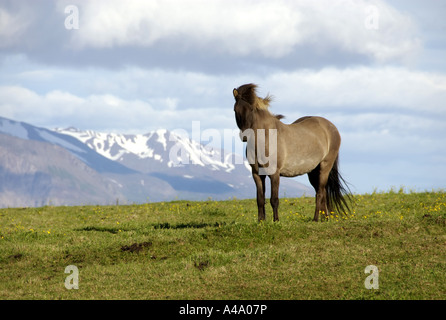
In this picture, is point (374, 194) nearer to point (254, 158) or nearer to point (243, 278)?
point (254, 158)

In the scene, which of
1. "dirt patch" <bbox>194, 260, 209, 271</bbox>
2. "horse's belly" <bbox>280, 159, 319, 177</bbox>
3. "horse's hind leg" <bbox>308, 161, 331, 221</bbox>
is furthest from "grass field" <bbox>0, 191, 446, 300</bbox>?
"horse's belly" <bbox>280, 159, 319, 177</bbox>

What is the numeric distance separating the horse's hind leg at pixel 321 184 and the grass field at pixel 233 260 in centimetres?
72

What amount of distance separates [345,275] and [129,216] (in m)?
13.4

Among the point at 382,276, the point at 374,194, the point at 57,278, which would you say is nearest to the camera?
the point at 382,276

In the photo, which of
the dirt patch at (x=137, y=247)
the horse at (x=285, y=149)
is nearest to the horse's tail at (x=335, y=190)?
the horse at (x=285, y=149)

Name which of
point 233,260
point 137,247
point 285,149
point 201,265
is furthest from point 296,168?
point 137,247

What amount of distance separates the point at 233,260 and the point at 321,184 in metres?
6.42

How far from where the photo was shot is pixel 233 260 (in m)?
13.6

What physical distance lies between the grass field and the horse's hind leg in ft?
2.35

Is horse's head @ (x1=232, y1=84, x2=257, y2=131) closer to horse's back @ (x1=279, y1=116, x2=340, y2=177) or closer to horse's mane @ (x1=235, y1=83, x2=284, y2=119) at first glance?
horse's mane @ (x1=235, y1=83, x2=284, y2=119)

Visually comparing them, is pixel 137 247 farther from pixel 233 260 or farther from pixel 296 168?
pixel 296 168
